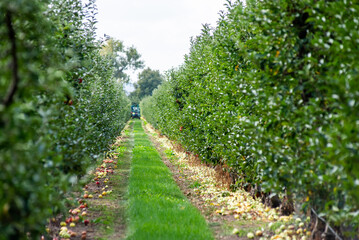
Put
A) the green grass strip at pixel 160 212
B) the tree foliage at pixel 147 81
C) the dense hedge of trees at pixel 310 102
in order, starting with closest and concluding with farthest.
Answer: the dense hedge of trees at pixel 310 102, the green grass strip at pixel 160 212, the tree foliage at pixel 147 81

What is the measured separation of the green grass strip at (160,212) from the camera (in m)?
5.45

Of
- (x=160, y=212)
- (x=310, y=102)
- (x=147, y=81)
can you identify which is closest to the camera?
(x=310, y=102)

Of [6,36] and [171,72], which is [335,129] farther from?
[171,72]

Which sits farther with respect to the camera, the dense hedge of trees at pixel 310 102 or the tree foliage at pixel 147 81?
the tree foliage at pixel 147 81

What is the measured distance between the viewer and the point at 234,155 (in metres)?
7.45

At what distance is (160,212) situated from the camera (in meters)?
6.55

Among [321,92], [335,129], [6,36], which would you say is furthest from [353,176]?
[6,36]

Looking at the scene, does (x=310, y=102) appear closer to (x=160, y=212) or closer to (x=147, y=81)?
(x=160, y=212)

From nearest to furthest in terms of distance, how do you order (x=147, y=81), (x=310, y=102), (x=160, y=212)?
(x=310, y=102) → (x=160, y=212) → (x=147, y=81)

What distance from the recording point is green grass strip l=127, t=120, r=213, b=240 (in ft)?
17.9

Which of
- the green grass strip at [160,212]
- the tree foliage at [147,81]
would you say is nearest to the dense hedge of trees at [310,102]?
the green grass strip at [160,212]

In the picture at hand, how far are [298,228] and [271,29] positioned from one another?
2.94 metres

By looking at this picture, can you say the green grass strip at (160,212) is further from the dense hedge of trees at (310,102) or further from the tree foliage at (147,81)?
the tree foliage at (147,81)

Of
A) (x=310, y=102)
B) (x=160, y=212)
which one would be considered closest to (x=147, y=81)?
(x=160, y=212)
